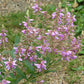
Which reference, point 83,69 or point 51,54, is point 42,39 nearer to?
point 51,54

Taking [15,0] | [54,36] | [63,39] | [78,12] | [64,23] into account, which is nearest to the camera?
[54,36]

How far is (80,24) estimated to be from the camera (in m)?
4.12

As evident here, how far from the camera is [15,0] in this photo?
513 cm

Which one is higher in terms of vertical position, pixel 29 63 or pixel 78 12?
pixel 78 12

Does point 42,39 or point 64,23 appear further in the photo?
point 64,23

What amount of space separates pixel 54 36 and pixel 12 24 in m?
2.52

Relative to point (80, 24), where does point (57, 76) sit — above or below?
below

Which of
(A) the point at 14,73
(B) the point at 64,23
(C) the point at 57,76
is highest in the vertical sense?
(B) the point at 64,23

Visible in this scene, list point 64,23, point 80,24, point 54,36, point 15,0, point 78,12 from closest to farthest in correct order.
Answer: point 54,36 → point 64,23 → point 80,24 → point 78,12 → point 15,0

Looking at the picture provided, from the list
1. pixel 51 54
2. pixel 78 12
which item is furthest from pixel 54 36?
pixel 78 12

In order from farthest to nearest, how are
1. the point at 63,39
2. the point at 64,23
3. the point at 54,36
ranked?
the point at 64,23, the point at 63,39, the point at 54,36

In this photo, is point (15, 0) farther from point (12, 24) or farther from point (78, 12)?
point (78, 12)

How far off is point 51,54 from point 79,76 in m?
1.17

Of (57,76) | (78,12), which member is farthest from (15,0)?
(57,76)
